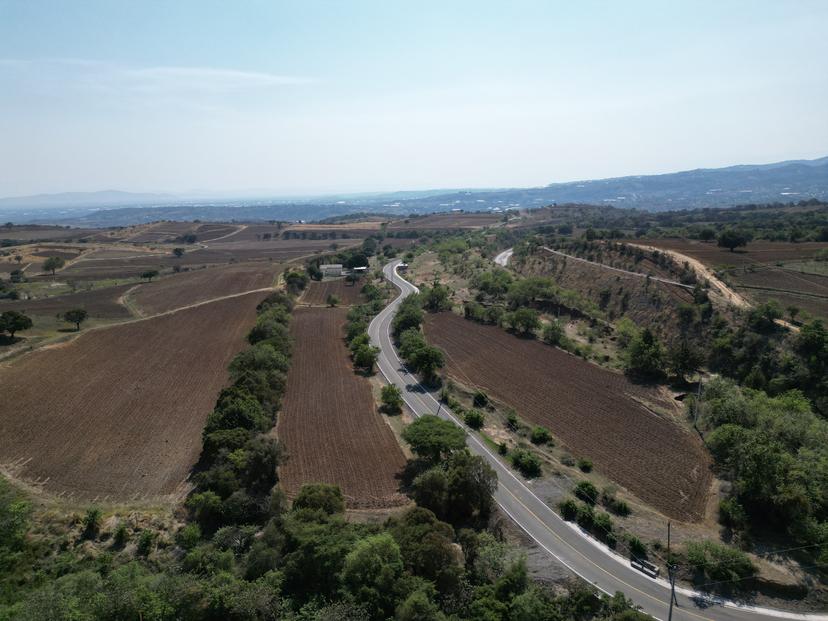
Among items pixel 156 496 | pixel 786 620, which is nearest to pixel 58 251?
pixel 156 496

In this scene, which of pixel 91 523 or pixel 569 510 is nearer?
pixel 91 523

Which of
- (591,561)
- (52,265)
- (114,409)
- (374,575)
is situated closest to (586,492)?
(591,561)

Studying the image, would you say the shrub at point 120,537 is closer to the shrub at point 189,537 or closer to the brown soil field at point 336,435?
the shrub at point 189,537

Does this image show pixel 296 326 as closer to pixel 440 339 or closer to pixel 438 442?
pixel 440 339

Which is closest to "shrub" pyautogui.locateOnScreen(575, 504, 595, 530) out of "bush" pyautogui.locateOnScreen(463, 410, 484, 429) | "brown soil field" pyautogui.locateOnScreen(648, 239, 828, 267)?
"bush" pyautogui.locateOnScreen(463, 410, 484, 429)

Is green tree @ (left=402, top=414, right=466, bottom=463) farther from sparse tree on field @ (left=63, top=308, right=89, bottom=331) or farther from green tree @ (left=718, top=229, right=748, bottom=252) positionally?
green tree @ (left=718, top=229, right=748, bottom=252)

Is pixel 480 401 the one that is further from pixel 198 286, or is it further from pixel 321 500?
pixel 198 286
